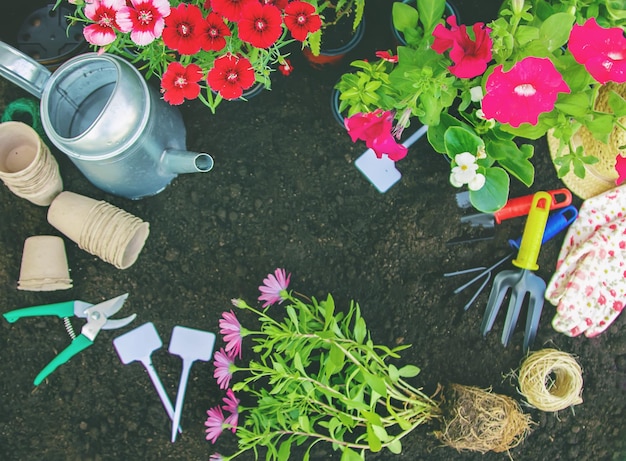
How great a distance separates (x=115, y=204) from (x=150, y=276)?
0.21 metres

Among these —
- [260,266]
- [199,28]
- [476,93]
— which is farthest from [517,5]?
[260,266]

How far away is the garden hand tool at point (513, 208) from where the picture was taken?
1.53 meters

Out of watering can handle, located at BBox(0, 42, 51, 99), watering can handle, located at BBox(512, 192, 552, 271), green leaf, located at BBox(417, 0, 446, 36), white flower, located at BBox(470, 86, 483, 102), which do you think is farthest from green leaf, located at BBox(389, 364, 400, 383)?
watering can handle, located at BBox(0, 42, 51, 99)

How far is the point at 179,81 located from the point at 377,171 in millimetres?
649

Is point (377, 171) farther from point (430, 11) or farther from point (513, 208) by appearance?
point (430, 11)

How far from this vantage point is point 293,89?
5.16ft

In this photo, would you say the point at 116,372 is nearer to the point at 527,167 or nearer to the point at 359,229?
the point at 359,229

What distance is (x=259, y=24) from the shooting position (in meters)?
1.05

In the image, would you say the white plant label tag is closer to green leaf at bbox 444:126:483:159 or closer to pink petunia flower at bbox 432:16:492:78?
green leaf at bbox 444:126:483:159

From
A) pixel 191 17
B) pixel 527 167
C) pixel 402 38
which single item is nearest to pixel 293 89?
pixel 402 38

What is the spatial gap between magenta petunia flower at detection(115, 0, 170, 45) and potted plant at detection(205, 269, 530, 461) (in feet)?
1.97

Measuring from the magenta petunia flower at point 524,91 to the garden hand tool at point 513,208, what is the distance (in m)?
0.63

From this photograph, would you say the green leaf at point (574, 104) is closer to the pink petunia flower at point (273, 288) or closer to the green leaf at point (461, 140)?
the green leaf at point (461, 140)

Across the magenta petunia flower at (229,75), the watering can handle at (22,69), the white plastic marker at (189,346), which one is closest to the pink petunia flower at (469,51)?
the magenta petunia flower at (229,75)
